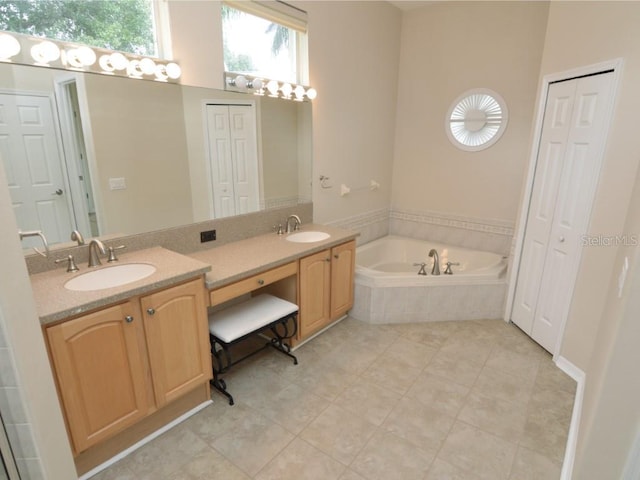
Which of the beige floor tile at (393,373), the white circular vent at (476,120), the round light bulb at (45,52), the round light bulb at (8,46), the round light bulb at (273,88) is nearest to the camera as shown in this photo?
the round light bulb at (8,46)

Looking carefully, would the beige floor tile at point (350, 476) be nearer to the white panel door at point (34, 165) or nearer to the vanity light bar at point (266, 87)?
the white panel door at point (34, 165)

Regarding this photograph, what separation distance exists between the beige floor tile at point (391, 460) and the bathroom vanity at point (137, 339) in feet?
3.21

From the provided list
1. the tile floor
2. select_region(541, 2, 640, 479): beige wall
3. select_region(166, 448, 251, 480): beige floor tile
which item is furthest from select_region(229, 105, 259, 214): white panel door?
select_region(541, 2, 640, 479): beige wall

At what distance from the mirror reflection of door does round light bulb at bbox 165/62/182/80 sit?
28cm

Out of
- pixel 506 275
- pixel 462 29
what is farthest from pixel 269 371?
pixel 462 29

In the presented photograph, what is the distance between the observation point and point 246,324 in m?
2.17

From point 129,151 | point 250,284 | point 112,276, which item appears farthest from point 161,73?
point 250,284

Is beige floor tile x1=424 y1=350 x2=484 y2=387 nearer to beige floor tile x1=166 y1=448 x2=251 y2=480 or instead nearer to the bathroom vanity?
the bathroom vanity

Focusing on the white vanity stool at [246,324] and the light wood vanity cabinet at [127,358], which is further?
the white vanity stool at [246,324]

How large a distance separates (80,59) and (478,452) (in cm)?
287

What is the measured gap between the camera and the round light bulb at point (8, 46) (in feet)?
5.10

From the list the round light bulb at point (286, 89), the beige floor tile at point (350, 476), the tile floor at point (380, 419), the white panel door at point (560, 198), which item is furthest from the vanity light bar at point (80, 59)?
the white panel door at point (560, 198)

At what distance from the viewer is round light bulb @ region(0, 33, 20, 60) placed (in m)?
1.56

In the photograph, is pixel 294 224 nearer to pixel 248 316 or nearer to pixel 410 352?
pixel 248 316
